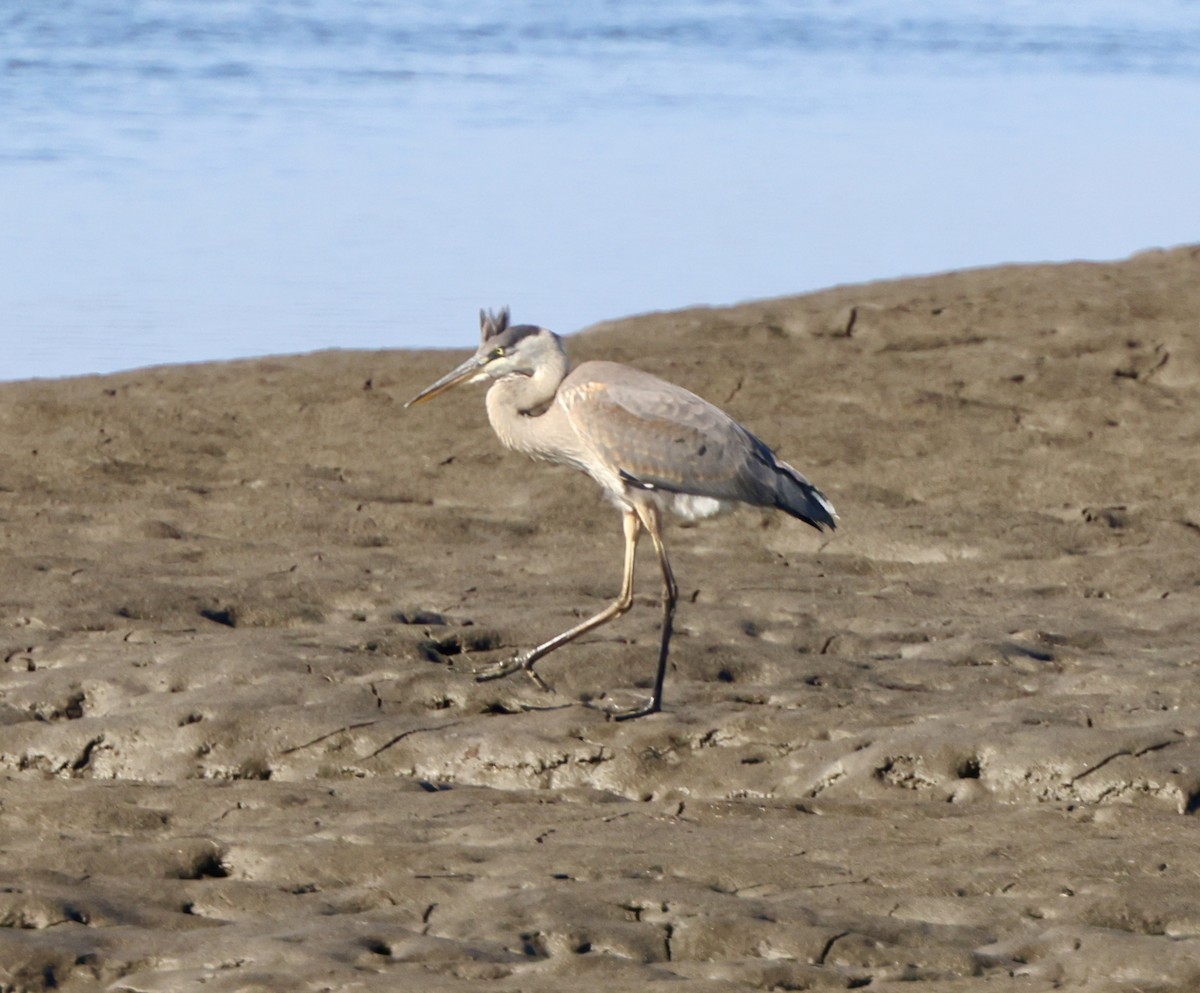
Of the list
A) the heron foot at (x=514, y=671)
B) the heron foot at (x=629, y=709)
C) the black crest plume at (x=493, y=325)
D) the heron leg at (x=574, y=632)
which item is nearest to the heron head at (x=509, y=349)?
the black crest plume at (x=493, y=325)

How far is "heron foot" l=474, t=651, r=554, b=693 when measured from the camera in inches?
239

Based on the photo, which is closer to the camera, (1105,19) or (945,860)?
(945,860)

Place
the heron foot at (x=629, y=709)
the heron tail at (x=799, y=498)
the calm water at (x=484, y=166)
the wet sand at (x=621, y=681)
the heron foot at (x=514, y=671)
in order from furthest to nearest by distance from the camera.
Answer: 1. the calm water at (x=484, y=166)
2. the heron tail at (x=799, y=498)
3. the heron foot at (x=514, y=671)
4. the heron foot at (x=629, y=709)
5. the wet sand at (x=621, y=681)

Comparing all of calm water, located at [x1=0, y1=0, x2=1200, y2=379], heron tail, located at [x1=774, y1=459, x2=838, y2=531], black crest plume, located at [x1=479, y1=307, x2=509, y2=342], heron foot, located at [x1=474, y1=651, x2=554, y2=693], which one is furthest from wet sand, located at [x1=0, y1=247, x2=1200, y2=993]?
calm water, located at [x1=0, y1=0, x2=1200, y2=379]

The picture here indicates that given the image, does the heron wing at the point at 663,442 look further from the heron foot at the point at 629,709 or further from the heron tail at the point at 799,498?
the heron foot at the point at 629,709

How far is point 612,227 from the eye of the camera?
16062 millimetres

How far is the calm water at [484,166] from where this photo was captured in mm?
13781

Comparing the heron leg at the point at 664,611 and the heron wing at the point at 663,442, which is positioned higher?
the heron wing at the point at 663,442

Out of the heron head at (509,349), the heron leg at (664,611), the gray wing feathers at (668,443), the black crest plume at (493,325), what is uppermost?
the black crest plume at (493,325)

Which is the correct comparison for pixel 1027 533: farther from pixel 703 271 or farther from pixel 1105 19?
pixel 1105 19

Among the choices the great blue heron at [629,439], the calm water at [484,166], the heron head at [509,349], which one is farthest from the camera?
the calm water at [484,166]

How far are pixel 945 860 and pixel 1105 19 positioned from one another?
3530 cm

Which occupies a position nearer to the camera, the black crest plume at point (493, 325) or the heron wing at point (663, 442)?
the heron wing at point (663, 442)

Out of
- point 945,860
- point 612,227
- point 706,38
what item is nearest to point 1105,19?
point 706,38
